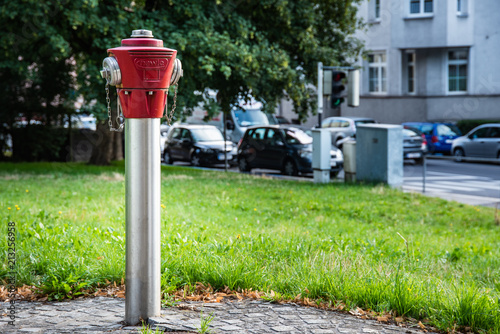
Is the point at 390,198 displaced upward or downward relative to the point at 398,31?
downward

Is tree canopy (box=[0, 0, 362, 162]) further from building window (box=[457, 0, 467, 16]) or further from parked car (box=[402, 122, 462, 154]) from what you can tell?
building window (box=[457, 0, 467, 16])

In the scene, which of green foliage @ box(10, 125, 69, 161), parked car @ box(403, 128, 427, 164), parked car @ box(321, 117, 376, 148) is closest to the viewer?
green foliage @ box(10, 125, 69, 161)

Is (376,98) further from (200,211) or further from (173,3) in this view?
(200,211)

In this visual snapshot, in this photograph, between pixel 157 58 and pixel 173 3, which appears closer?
pixel 157 58

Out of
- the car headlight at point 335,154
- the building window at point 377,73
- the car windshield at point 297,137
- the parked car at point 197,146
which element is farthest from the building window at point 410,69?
the car headlight at point 335,154

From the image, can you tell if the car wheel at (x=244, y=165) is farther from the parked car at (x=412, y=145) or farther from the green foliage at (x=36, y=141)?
the parked car at (x=412, y=145)

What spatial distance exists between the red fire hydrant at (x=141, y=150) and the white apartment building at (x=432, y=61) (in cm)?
3103

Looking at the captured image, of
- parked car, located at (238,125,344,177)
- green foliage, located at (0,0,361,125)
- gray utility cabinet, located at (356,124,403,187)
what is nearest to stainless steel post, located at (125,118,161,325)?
green foliage, located at (0,0,361,125)

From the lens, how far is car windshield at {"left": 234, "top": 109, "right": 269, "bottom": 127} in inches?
1193

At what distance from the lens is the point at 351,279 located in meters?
5.08

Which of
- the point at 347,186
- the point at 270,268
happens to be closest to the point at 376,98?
the point at 347,186

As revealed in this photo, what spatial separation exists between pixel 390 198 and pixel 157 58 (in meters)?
9.96

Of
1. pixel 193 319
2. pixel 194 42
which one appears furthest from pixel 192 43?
pixel 193 319

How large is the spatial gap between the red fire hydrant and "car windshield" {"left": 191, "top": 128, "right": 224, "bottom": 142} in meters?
23.0
